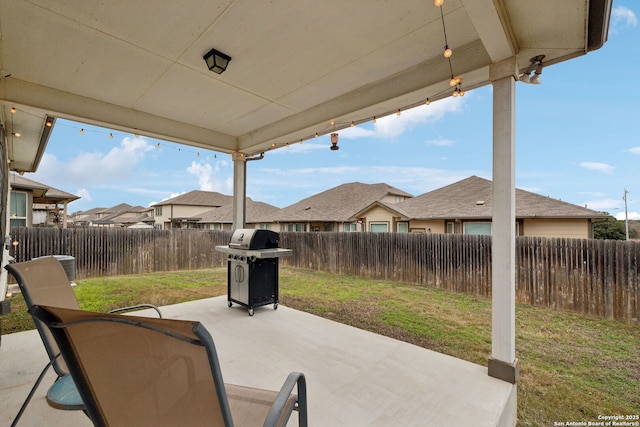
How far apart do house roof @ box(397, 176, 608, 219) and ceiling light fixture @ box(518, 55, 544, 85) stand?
15.5ft

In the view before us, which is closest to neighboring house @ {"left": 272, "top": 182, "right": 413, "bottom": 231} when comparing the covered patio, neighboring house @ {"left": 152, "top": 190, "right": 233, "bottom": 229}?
neighboring house @ {"left": 152, "top": 190, "right": 233, "bottom": 229}

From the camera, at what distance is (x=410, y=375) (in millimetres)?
2473

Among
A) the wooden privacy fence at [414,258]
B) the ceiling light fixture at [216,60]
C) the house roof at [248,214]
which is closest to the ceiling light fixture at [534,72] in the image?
the ceiling light fixture at [216,60]

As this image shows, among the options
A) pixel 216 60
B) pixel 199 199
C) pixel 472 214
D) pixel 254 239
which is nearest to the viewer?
pixel 216 60

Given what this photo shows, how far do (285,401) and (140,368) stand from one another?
57cm

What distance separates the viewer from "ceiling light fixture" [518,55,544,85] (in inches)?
94.7

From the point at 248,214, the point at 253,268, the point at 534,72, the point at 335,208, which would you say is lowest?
the point at 253,268

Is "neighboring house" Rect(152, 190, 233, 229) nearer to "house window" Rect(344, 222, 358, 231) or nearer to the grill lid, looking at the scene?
"house window" Rect(344, 222, 358, 231)

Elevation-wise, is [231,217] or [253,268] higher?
[231,217]

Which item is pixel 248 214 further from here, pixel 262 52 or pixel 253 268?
pixel 262 52

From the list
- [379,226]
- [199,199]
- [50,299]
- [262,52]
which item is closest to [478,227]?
[379,226]

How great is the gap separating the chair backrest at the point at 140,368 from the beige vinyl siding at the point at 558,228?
10.3m

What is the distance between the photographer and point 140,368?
2.67 ft

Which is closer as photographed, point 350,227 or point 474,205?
point 474,205
